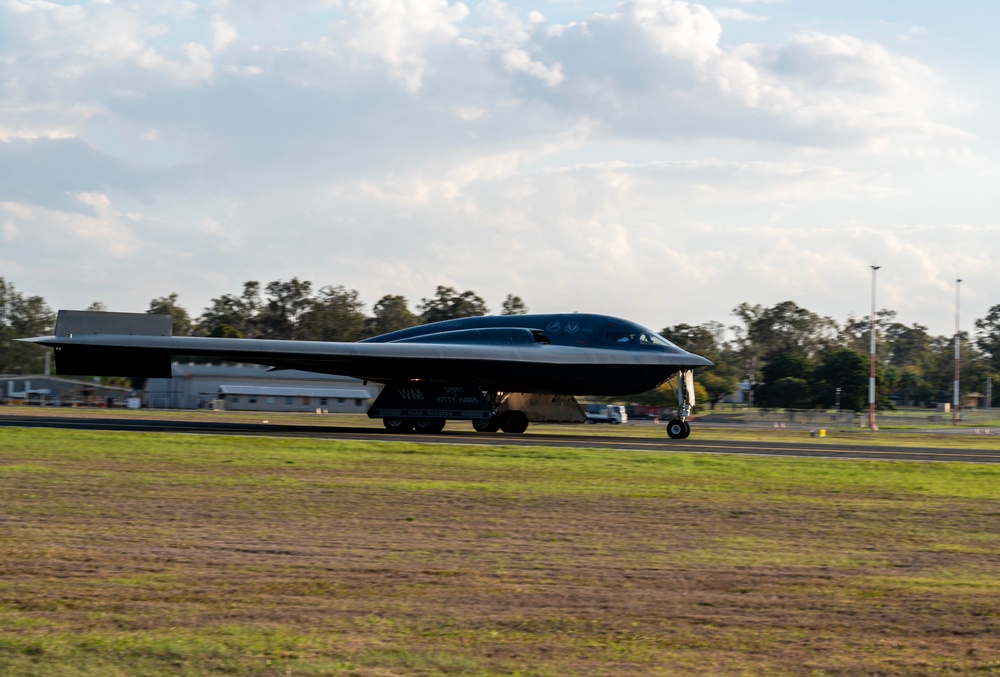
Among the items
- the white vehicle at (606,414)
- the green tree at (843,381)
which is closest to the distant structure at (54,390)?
the white vehicle at (606,414)

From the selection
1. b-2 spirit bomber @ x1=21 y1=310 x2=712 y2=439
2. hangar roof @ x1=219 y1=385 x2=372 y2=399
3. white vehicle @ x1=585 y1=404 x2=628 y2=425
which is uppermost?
b-2 spirit bomber @ x1=21 y1=310 x2=712 y2=439

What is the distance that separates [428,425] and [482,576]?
23.8 metres

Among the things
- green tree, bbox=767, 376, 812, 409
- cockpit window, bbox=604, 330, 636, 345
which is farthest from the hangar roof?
cockpit window, bbox=604, 330, 636, 345

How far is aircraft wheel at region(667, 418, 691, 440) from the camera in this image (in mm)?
31547

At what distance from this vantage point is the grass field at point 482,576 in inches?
259

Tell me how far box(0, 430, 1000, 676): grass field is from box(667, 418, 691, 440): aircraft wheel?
1489cm

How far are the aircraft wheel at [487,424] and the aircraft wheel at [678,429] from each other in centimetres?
598

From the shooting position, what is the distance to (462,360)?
3116 cm

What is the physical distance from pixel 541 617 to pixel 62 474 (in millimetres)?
10935

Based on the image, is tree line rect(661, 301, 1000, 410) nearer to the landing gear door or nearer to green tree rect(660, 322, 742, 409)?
green tree rect(660, 322, 742, 409)

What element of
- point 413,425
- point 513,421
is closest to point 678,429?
point 513,421

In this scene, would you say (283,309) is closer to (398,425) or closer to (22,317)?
(22,317)

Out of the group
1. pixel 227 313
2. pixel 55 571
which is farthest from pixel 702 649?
pixel 227 313

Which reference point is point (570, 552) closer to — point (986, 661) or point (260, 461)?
point (986, 661)
